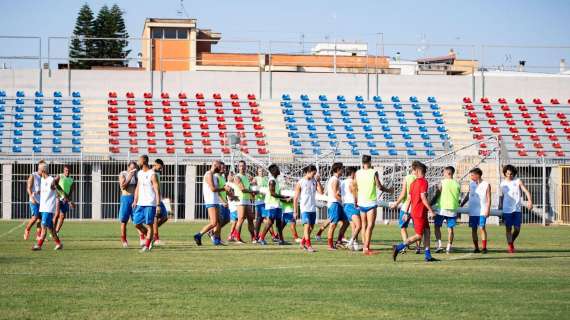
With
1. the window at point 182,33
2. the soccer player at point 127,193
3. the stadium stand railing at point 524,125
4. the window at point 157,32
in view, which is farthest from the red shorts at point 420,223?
the window at point 182,33

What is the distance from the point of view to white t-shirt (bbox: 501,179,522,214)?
22.6m

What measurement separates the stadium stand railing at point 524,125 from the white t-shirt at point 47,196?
28.7 metres

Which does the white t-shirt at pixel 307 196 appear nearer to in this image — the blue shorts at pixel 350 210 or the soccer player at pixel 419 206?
the blue shorts at pixel 350 210

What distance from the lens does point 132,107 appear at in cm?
4775

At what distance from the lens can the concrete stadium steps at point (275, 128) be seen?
4606 centimetres

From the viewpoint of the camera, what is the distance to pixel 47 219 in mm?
21641

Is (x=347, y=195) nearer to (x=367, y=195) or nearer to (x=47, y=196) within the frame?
(x=367, y=195)

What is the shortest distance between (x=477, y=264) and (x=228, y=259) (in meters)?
4.76

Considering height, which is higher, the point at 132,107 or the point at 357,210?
the point at 132,107

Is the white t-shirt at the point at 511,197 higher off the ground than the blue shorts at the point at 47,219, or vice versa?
the white t-shirt at the point at 511,197

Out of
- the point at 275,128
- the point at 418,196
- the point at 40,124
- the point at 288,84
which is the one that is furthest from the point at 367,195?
the point at 288,84

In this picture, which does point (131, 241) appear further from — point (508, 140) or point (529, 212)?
point (508, 140)

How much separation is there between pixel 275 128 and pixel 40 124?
10.9 m

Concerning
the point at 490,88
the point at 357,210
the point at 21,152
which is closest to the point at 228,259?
the point at 357,210
